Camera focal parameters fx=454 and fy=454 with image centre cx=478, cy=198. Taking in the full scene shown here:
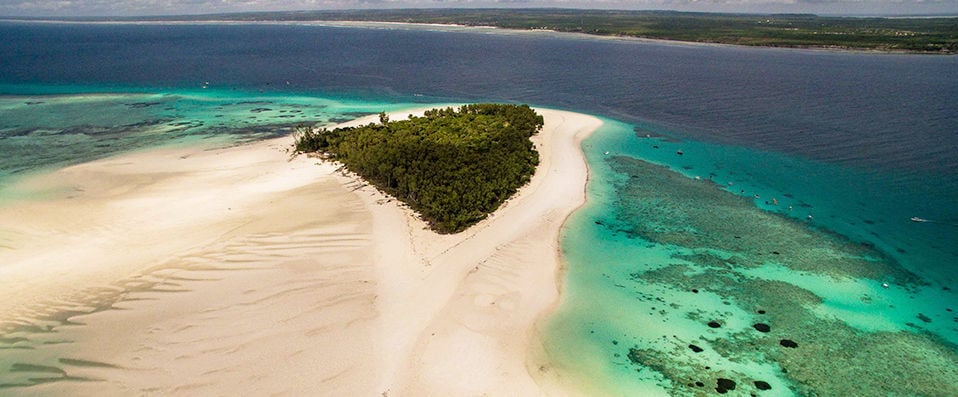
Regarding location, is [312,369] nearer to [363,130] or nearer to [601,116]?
[363,130]

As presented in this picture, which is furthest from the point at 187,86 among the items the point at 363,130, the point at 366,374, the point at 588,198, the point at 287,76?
the point at 366,374

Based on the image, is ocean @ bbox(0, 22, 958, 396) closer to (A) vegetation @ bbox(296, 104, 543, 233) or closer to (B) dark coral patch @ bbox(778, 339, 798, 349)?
(B) dark coral patch @ bbox(778, 339, 798, 349)

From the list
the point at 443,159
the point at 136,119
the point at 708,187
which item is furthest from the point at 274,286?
the point at 136,119

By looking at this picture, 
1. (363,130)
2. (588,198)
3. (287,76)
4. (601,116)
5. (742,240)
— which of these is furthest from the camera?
(287,76)

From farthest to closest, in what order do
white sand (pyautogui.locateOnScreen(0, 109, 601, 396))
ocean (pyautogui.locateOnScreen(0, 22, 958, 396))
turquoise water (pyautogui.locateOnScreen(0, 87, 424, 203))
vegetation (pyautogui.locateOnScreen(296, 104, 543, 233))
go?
turquoise water (pyautogui.locateOnScreen(0, 87, 424, 203)) < vegetation (pyautogui.locateOnScreen(296, 104, 543, 233)) < ocean (pyautogui.locateOnScreen(0, 22, 958, 396)) < white sand (pyautogui.locateOnScreen(0, 109, 601, 396))

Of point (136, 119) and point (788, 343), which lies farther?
point (136, 119)

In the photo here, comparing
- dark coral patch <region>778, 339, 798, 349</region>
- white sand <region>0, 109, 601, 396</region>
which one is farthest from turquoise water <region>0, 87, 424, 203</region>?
dark coral patch <region>778, 339, 798, 349</region>

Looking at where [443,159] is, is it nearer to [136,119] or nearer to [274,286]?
[274,286]
